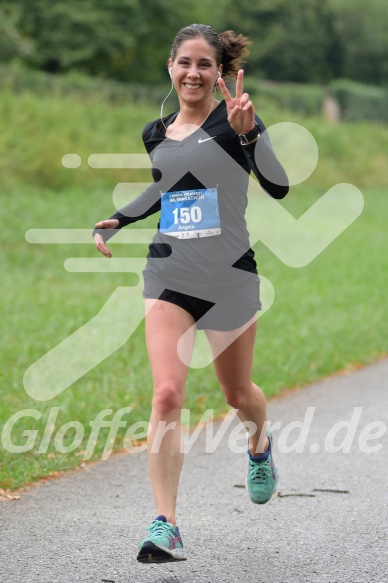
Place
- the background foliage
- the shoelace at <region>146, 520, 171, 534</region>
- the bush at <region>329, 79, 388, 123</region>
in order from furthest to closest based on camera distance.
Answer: the bush at <region>329, 79, 388, 123</region> → the background foliage → the shoelace at <region>146, 520, 171, 534</region>

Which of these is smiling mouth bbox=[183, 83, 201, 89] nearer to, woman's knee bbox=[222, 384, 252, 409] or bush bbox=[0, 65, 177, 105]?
woman's knee bbox=[222, 384, 252, 409]

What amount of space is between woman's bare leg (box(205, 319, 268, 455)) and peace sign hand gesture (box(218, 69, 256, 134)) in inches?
35.1

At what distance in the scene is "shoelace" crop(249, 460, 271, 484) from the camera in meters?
5.44

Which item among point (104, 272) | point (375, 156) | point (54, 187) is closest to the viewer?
point (104, 272)

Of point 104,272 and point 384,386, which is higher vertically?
point 104,272

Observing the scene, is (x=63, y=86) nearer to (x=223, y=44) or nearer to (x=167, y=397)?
(x=223, y=44)

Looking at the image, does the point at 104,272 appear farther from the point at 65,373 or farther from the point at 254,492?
the point at 254,492

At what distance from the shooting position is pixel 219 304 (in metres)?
4.89

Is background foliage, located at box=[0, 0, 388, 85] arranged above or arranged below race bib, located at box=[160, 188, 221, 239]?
above

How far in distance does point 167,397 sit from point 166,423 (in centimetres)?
11

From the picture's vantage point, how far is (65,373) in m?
9.29

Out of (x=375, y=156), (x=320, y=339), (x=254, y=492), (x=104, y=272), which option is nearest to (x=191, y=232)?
(x=254, y=492)

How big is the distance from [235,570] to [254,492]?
84 cm

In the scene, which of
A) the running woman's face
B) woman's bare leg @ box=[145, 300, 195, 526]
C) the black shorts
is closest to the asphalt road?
woman's bare leg @ box=[145, 300, 195, 526]
